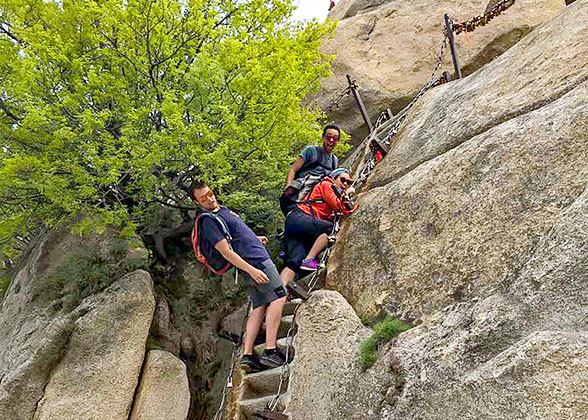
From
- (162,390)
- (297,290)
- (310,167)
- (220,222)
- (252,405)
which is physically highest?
(220,222)

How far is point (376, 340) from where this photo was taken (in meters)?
4.76

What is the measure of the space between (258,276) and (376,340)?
5.47 ft

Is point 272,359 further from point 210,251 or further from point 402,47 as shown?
point 402,47

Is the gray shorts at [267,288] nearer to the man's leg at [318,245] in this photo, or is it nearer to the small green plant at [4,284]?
the man's leg at [318,245]

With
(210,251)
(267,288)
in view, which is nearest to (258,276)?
(267,288)

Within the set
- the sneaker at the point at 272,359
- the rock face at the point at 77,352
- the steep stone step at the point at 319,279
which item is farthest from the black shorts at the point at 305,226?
the rock face at the point at 77,352

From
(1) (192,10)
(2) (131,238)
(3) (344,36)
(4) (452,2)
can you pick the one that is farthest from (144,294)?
(4) (452,2)

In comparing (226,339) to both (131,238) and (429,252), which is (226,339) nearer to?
(131,238)

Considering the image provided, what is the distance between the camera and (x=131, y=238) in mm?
9398

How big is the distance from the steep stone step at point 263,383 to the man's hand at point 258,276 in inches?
43.9

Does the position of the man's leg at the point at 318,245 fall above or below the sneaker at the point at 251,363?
above

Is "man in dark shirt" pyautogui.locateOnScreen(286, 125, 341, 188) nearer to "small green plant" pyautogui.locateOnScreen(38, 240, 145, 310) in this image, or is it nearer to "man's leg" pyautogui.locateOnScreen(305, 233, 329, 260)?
"man's leg" pyautogui.locateOnScreen(305, 233, 329, 260)

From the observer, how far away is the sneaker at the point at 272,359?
18.7 feet

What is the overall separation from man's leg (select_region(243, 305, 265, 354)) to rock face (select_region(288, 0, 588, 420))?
61 cm
